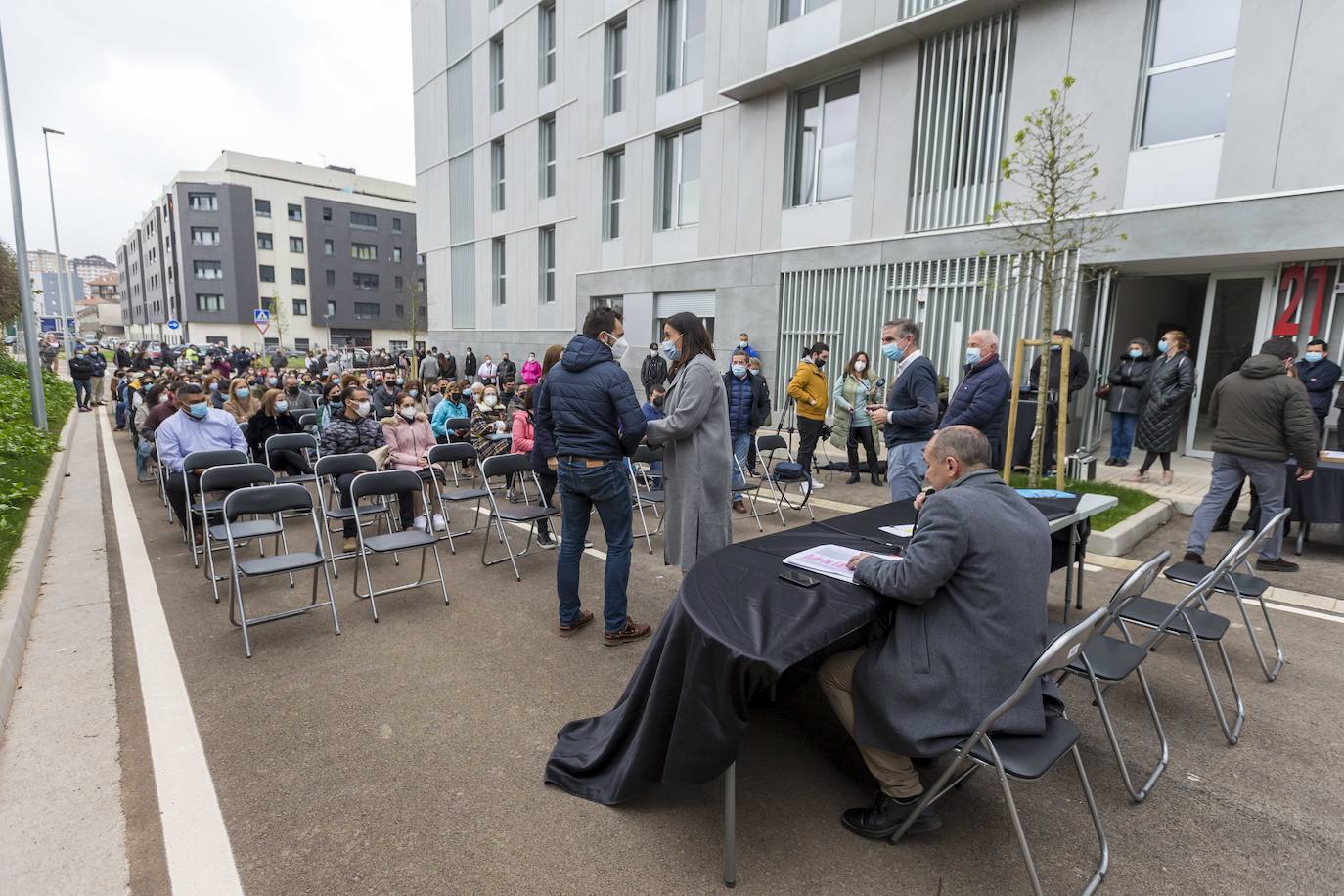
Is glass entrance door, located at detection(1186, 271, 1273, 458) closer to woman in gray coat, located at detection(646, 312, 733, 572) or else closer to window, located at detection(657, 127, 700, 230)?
woman in gray coat, located at detection(646, 312, 733, 572)

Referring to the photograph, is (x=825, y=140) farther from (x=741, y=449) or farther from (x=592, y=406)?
(x=592, y=406)

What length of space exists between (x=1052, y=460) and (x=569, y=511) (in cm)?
755

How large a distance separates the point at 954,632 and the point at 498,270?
22.9 metres

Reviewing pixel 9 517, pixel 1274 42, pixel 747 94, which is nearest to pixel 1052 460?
pixel 1274 42

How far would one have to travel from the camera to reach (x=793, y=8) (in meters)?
13.0

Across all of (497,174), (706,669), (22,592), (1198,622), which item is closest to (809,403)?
(1198,622)

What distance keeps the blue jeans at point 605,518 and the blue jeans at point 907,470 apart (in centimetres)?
258

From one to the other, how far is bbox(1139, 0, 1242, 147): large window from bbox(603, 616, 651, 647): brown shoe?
953cm

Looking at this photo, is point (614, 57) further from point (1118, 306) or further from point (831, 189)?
point (1118, 306)

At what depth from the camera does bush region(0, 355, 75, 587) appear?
596 cm

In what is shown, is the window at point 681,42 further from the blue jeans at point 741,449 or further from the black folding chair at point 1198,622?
the black folding chair at point 1198,622

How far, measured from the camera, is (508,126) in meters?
21.7

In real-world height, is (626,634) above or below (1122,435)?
below

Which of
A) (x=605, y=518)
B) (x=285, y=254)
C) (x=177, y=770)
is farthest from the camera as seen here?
(x=285, y=254)
